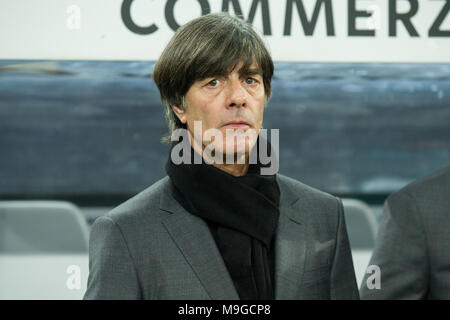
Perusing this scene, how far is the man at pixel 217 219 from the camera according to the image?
1.34m

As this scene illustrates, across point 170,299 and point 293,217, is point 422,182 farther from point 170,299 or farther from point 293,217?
point 170,299

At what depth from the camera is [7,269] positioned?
95.7 inches

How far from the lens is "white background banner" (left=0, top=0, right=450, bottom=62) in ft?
7.33

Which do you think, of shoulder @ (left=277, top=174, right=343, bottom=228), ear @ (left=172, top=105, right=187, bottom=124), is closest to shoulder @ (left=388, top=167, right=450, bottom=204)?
Result: shoulder @ (left=277, top=174, right=343, bottom=228)

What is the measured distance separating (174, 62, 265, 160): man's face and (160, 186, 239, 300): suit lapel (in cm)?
16

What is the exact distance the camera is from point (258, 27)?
7.32ft

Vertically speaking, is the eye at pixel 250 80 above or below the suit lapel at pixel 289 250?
above

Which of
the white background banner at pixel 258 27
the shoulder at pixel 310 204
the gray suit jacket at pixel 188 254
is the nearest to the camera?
the gray suit jacket at pixel 188 254

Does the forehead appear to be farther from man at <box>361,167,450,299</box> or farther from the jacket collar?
man at <box>361,167,450,299</box>

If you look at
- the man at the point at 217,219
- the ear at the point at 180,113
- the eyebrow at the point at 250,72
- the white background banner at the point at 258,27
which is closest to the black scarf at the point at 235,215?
the man at the point at 217,219

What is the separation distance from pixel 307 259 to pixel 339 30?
1.13 metres
